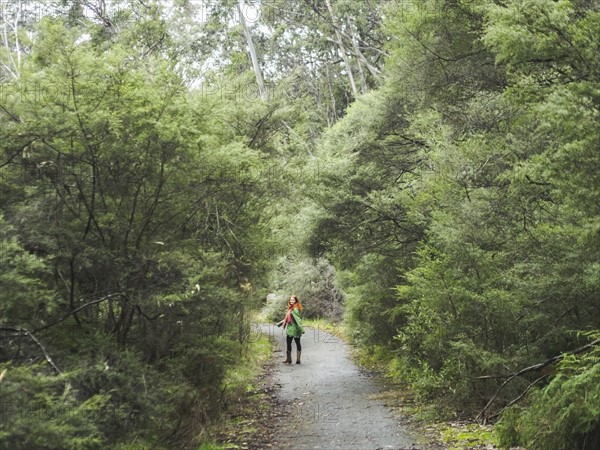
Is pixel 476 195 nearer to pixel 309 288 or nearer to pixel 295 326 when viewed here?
pixel 295 326

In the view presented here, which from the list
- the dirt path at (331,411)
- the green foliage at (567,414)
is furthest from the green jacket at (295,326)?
the green foliage at (567,414)

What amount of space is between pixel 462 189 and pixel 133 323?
5.55 m

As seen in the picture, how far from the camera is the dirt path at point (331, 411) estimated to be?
25.2 feet

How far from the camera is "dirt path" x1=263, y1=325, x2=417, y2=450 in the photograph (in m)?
7.68

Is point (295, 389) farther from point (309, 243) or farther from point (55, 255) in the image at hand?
point (55, 255)

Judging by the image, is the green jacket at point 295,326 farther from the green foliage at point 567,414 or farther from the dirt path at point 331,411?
the green foliage at point 567,414

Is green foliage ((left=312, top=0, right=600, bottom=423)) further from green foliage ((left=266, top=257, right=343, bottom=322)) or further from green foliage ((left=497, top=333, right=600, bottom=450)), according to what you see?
green foliage ((left=266, top=257, right=343, bottom=322))

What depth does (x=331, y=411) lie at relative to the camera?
971 cm

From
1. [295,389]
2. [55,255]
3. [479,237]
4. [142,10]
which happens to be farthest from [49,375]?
[142,10]

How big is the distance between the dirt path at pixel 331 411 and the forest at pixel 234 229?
40.5 inches

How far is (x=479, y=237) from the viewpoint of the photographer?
8.26 meters

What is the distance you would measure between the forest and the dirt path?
3.38 feet

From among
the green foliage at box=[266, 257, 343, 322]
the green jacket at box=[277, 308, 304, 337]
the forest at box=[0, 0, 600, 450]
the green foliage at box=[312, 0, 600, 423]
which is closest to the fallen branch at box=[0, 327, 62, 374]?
the forest at box=[0, 0, 600, 450]

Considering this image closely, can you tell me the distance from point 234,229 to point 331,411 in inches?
138
